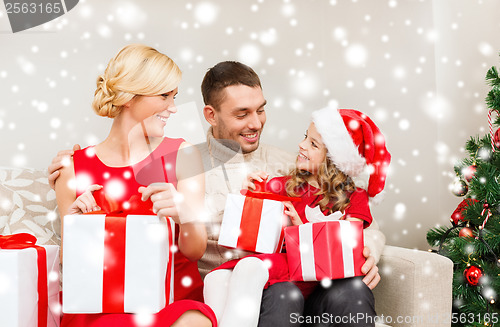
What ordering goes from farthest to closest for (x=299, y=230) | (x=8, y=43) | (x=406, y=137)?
(x=406, y=137)
(x=8, y=43)
(x=299, y=230)

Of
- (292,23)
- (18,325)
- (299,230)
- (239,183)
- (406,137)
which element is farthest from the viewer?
(406,137)

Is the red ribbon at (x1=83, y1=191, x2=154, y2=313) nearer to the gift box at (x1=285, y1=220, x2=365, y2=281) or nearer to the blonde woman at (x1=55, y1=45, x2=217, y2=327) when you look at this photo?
the blonde woman at (x1=55, y1=45, x2=217, y2=327)

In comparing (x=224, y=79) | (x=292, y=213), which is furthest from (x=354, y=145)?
(x=224, y=79)

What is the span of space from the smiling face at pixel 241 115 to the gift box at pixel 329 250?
1.79 feet

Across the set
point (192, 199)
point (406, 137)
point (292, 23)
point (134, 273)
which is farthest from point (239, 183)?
point (406, 137)

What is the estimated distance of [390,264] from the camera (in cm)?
152

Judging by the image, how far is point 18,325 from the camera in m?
1.10

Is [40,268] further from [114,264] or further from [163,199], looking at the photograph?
[163,199]

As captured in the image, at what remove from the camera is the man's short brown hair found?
1801 mm

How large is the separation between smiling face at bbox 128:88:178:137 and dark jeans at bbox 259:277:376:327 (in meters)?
0.62

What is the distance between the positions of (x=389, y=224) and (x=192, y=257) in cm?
131

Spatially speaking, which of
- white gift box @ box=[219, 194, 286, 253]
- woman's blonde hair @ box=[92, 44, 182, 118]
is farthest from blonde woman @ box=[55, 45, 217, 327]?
white gift box @ box=[219, 194, 286, 253]

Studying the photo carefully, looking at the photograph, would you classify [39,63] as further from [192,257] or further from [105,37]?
[192,257]

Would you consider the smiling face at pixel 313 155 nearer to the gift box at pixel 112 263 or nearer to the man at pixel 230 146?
the man at pixel 230 146
